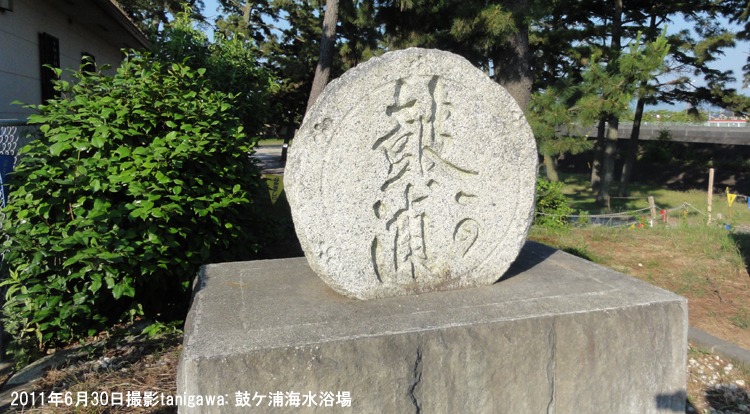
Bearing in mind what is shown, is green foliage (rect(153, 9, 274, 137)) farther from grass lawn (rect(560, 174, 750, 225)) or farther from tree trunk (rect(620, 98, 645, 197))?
tree trunk (rect(620, 98, 645, 197))

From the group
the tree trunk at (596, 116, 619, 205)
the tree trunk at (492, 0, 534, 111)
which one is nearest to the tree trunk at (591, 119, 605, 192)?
the tree trunk at (596, 116, 619, 205)

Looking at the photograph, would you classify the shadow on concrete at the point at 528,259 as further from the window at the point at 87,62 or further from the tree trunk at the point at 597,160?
the tree trunk at the point at 597,160

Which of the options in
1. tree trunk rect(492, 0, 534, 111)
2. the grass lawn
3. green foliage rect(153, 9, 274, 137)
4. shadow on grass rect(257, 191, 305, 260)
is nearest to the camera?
shadow on grass rect(257, 191, 305, 260)

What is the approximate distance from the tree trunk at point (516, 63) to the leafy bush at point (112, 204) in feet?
16.4

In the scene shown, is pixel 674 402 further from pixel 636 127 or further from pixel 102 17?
pixel 636 127

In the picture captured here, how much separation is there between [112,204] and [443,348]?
2248 mm

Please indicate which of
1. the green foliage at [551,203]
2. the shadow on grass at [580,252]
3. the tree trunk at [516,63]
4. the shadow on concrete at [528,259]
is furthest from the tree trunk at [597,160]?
the shadow on concrete at [528,259]

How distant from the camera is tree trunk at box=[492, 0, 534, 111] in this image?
6.99 m

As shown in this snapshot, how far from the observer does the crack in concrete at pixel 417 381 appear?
2.21m

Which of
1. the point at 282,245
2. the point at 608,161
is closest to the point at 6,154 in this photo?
the point at 282,245

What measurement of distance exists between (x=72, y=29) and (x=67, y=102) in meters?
5.09

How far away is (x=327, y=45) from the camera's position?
760 cm

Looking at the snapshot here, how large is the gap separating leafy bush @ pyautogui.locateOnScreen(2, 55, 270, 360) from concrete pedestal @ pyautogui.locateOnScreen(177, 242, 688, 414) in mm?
495

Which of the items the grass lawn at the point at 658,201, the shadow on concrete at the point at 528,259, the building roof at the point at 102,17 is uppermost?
the building roof at the point at 102,17
